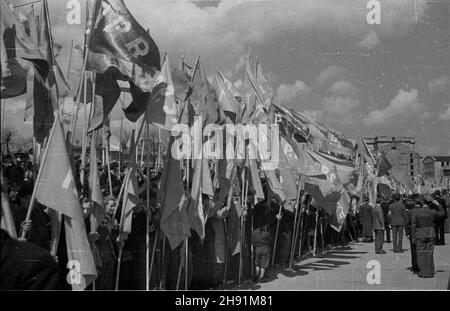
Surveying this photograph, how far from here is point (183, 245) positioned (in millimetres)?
6066

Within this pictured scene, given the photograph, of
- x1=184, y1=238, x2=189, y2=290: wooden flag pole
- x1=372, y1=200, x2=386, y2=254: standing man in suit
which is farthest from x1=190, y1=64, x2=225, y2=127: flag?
x1=372, y1=200, x2=386, y2=254: standing man in suit

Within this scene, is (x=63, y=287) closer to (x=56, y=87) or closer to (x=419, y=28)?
(x=56, y=87)

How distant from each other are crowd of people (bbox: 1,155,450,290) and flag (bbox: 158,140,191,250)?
0.58 ft

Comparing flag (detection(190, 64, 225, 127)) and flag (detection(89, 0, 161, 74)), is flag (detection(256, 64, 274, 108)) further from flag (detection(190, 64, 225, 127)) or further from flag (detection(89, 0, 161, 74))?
flag (detection(89, 0, 161, 74))

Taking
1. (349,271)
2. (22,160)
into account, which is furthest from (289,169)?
(22,160)

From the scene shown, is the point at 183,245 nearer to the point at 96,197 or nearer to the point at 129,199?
the point at 129,199

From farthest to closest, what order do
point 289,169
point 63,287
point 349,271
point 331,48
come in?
1. point 289,169
2. point 349,271
3. point 331,48
4. point 63,287

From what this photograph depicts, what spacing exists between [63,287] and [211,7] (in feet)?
8.73

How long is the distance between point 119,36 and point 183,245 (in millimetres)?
2154

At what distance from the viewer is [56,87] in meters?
5.09

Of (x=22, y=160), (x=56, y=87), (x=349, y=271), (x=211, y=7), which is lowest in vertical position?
(x=349, y=271)

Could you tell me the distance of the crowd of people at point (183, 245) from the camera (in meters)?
4.66

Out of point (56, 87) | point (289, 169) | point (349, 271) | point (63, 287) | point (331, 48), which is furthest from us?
point (289, 169)

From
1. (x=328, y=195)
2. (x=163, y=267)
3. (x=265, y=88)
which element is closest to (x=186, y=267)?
(x=163, y=267)
